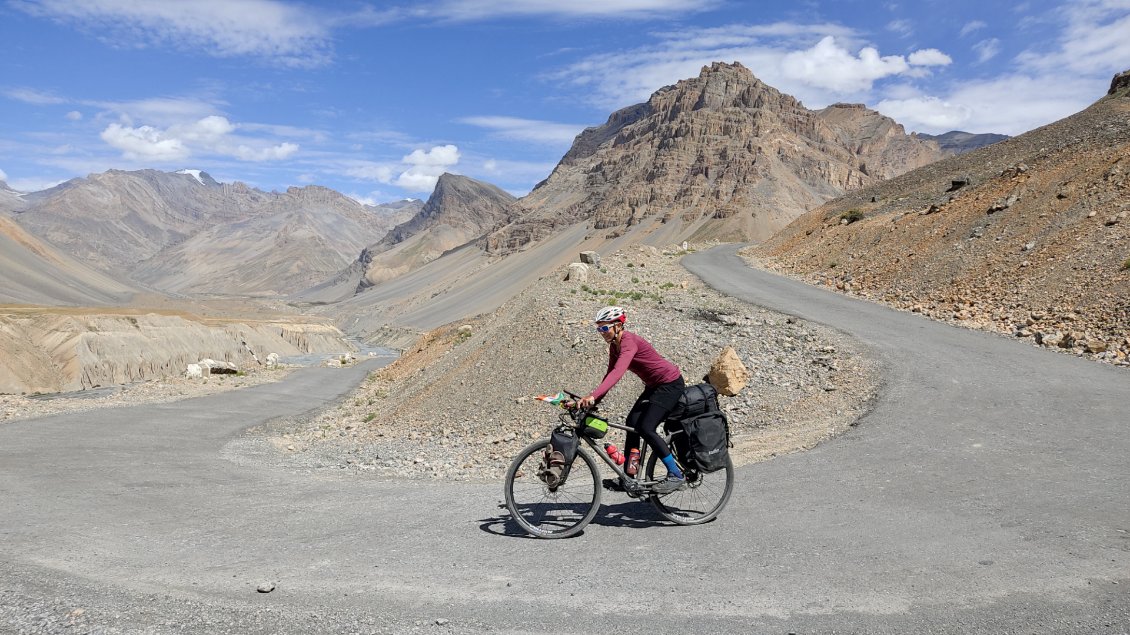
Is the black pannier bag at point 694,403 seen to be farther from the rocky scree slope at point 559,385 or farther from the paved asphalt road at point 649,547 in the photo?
the rocky scree slope at point 559,385

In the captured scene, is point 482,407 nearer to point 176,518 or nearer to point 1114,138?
point 176,518

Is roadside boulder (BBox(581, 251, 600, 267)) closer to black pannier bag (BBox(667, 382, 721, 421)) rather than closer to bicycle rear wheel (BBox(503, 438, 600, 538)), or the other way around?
bicycle rear wheel (BBox(503, 438, 600, 538))

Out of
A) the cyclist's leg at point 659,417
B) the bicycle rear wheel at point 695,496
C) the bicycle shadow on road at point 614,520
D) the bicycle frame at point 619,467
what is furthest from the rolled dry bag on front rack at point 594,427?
the bicycle shadow on road at point 614,520

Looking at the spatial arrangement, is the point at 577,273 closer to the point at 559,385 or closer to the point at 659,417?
the point at 559,385

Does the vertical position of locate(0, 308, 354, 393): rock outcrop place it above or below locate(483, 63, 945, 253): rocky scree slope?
below

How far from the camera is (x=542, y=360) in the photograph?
17.1m

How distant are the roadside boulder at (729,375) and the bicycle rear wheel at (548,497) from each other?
597 cm

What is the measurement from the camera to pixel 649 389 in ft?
23.0

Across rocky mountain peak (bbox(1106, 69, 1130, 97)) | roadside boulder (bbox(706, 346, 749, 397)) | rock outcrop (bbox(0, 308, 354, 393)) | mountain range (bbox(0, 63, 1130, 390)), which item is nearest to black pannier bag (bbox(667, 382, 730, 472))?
roadside boulder (bbox(706, 346, 749, 397))

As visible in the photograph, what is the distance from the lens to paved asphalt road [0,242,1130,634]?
4.89 m

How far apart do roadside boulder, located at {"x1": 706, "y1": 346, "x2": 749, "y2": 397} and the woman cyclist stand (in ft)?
19.7

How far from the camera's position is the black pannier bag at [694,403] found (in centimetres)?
692

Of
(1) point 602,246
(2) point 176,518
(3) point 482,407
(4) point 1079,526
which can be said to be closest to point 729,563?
(4) point 1079,526

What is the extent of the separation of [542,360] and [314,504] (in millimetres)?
9149
